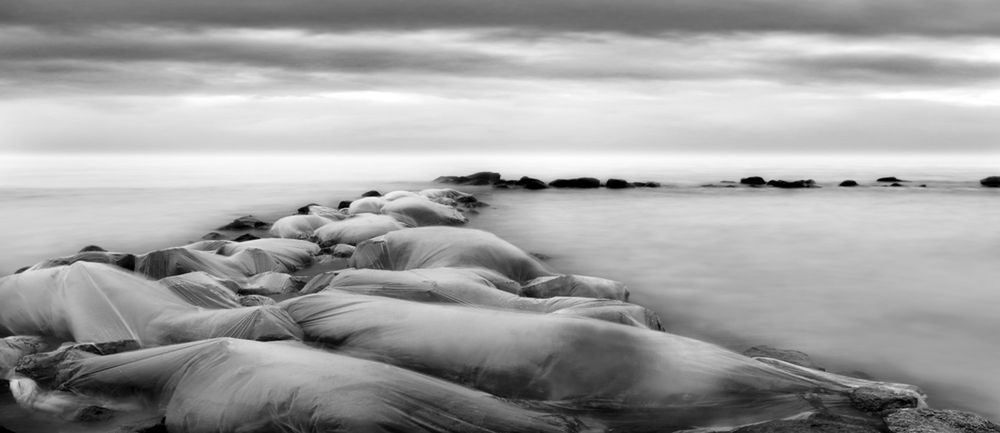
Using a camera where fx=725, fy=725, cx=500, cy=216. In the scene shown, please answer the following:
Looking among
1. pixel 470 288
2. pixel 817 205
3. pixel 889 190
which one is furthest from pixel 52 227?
pixel 889 190

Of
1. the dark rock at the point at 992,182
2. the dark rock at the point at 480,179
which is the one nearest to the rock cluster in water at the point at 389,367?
the dark rock at the point at 480,179

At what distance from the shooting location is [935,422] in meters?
1.84

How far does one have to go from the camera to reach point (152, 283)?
111 inches

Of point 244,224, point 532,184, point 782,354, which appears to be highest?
point 532,184

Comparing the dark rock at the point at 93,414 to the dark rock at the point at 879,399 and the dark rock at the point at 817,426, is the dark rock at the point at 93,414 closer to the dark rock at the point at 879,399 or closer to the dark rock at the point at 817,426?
the dark rock at the point at 817,426

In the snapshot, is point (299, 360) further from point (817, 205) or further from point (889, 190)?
point (889, 190)

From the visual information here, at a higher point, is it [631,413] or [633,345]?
[633,345]

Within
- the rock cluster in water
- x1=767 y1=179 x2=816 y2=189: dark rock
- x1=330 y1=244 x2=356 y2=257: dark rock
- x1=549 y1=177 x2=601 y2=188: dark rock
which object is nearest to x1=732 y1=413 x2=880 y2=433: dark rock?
the rock cluster in water

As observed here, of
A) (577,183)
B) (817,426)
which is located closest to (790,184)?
(577,183)

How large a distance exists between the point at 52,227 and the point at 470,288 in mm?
6629

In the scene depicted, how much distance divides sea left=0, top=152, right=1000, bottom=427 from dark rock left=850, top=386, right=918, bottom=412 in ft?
1.08

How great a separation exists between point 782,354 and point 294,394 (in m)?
1.87

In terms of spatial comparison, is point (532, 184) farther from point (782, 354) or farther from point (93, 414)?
point (93, 414)

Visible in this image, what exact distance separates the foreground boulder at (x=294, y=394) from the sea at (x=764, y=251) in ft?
4.97
